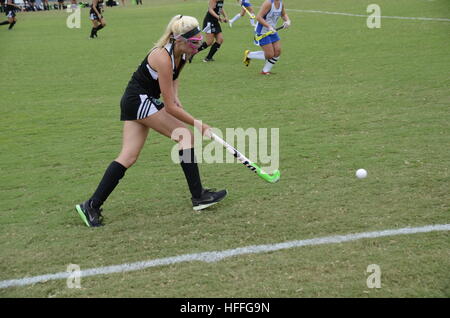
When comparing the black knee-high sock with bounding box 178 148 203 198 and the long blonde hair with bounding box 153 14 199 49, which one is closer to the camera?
the long blonde hair with bounding box 153 14 199 49

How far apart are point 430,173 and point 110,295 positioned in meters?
3.60

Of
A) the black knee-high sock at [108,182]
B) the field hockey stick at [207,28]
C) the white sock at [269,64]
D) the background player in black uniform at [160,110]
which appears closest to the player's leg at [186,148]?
the background player in black uniform at [160,110]

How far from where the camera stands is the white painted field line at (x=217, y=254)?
3.84m

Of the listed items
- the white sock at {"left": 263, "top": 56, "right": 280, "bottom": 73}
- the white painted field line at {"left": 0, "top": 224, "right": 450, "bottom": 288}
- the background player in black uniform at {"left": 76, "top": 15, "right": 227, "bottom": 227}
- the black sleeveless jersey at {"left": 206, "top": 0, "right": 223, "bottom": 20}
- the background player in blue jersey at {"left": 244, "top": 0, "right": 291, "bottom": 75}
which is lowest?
the white sock at {"left": 263, "top": 56, "right": 280, "bottom": 73}

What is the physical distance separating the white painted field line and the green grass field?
77 mm

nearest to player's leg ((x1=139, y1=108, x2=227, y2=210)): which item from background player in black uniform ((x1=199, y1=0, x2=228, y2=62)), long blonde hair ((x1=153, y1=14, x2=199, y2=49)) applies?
long blonde hair ((x1=153, y1=14, x2=199, y2=49))

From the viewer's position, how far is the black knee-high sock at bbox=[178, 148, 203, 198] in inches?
194

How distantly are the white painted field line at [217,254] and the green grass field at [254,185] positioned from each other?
8 centimetres

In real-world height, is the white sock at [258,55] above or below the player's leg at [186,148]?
below

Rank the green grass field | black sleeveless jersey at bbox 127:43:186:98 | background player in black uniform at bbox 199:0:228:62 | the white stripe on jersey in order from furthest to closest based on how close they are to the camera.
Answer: background player in black uniform at bbox 199:0:228:62 → the white stripe on jersey → black sleeveless jersey at bbox 127:43:186:98 → the green grass field

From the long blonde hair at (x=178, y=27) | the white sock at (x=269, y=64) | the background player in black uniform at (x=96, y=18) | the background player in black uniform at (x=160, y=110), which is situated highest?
the long blonde hair at (x=178, y=27)

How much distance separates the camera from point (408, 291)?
336cm

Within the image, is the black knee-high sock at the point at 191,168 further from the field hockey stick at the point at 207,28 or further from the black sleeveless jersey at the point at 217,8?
the black sleeveless jersey at the point at 217,8

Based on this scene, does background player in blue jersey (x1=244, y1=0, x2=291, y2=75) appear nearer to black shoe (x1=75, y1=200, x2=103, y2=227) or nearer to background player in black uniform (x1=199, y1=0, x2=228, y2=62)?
background player in black uniform (x1=199, y1=0, x2=228, y2=62)
